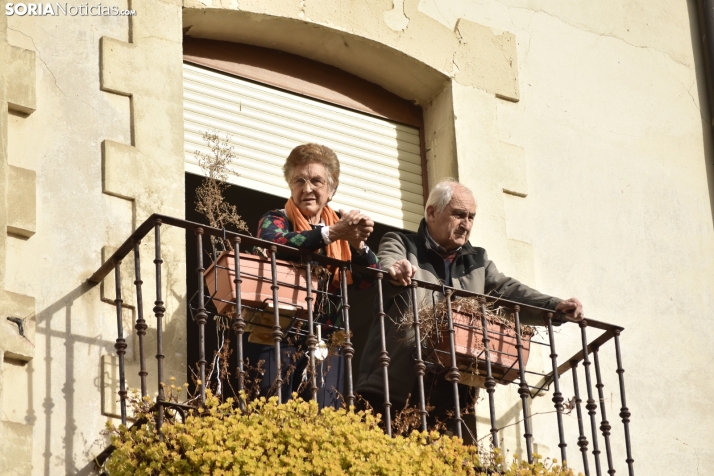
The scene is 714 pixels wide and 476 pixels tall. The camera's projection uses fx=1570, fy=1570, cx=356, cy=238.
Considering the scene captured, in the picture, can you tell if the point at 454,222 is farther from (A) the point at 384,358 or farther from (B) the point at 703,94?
(B) the point at 703,94

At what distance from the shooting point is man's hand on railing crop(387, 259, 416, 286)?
7.52 metres

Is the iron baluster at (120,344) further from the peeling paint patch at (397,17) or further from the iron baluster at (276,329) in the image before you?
the peeling paint patch at (397,17)

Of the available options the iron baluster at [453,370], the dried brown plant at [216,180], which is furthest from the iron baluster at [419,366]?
the dried brown plant at [216,180]

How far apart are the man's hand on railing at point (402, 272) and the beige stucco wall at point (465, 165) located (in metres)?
1.07

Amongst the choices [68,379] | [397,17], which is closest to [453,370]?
[68,379]

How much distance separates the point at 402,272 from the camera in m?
7.53

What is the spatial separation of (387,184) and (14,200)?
8.36 feet

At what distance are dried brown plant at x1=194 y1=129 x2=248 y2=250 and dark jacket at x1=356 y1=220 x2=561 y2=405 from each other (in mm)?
813

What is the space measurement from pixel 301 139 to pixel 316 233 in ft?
5.81

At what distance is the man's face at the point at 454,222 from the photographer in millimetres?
8062

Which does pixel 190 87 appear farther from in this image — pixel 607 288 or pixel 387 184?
pixel 607 288

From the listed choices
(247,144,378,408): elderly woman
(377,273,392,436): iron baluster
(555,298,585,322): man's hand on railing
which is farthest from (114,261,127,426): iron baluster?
(555,298,585,322): man's hand on railing

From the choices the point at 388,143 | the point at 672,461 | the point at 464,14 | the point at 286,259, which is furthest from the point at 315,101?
the point at 672,461

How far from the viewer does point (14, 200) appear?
24.2 ft
